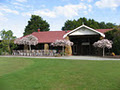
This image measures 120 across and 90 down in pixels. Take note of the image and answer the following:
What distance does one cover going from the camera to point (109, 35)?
79.2 ft

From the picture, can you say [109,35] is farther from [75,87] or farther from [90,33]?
[75,87]

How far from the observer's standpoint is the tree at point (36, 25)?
2266 inches

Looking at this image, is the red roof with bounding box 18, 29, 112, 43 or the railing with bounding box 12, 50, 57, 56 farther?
the red roof with bounding box 18, 29, 112, 43

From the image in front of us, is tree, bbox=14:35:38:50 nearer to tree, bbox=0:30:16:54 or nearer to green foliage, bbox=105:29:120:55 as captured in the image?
tree, bbox=0:30:16:54

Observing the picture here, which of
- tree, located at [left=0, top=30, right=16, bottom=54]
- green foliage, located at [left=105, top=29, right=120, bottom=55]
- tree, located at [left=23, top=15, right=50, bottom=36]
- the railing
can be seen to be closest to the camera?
green foliage, located at [left=105, top=29, right=120, bottom=55]

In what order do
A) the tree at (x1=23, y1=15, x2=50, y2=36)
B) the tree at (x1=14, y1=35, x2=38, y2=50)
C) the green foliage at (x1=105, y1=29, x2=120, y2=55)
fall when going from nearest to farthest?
1. the green foliage at (x1=105, y1=29, x2=120, y2=55)
2. the tree at (x1=14, y1=35, x2=38, y2=50)
3. the tree at (x1=23, y1=15, x2=50, y2=36)

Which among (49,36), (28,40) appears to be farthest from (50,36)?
(28,40)

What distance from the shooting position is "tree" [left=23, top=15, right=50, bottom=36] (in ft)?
189

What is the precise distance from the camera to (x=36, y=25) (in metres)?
58.3

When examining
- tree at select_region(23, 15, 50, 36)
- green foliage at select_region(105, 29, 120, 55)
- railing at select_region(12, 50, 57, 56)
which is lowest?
railing at select_region(12, 50, 57, 56)

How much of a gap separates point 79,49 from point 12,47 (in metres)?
14.1

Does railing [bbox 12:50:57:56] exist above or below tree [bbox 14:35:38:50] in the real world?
below

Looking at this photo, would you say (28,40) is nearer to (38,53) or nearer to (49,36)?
(38,53)

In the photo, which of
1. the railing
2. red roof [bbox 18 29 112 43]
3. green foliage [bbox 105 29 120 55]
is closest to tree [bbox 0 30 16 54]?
the railing
